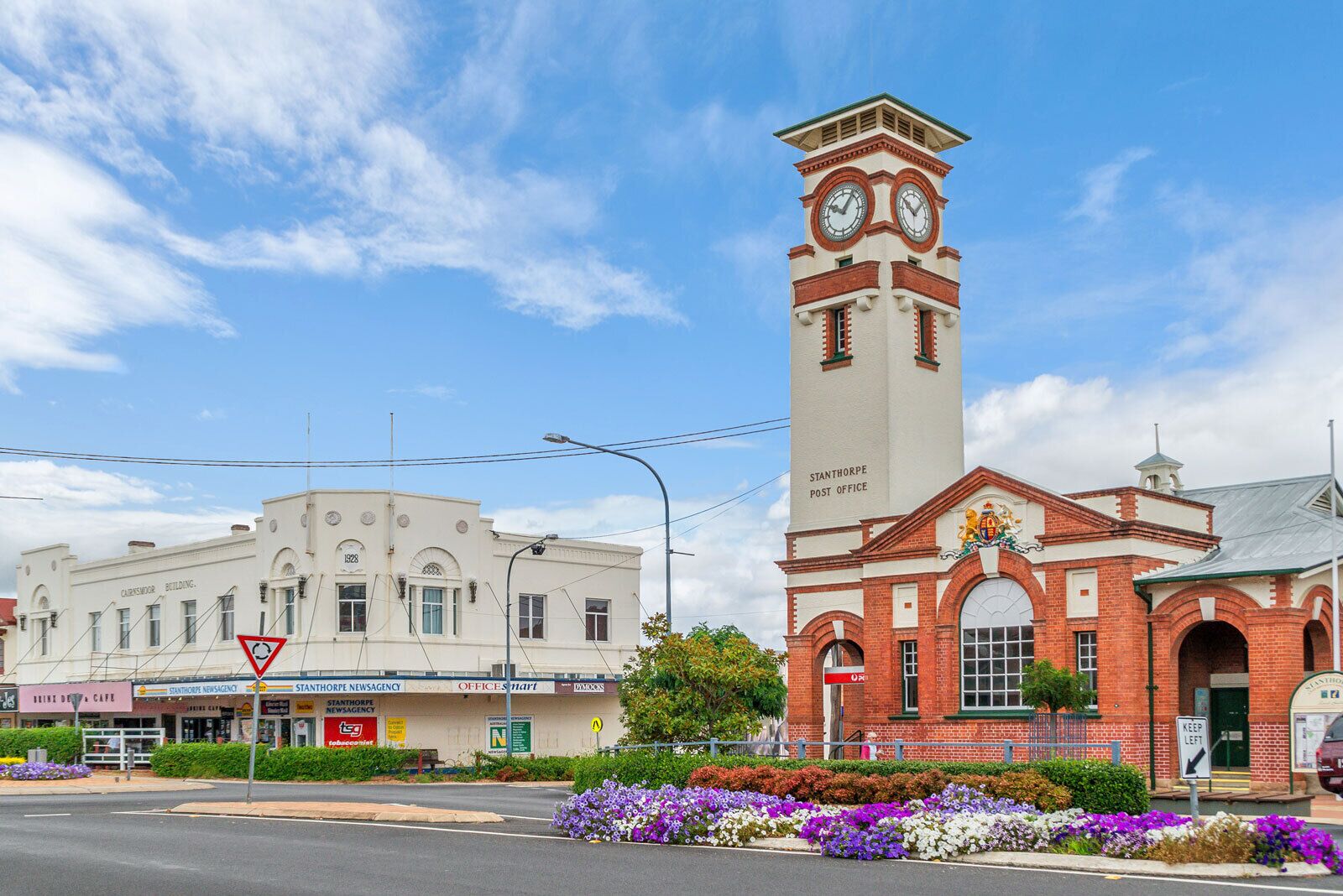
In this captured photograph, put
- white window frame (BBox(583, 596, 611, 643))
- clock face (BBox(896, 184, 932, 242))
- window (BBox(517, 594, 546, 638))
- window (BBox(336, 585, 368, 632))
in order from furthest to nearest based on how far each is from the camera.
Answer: white window frame (BBox(583, 596, 611, 643)), window (BBox(517, 594, 546, 638)), window (BBox(336, 585, 368, 632)), clock face (BBox(896, 184, 932, 242))

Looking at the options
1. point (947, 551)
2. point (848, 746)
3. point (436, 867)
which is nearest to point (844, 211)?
point (947, 551)

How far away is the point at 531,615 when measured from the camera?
5491 cm

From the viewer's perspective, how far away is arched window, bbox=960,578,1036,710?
3319cm

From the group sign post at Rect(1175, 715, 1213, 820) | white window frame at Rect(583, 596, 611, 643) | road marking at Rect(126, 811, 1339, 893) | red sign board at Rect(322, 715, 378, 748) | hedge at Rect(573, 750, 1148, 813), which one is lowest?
red sign board at Rect(322, 715, 378, 748)

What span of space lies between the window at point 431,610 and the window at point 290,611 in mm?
4401

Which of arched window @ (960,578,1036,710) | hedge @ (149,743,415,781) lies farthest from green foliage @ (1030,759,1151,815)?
hedge @ (149,743,415,781)

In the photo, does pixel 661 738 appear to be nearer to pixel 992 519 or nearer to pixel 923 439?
pixel 992 519

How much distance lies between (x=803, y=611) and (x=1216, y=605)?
39.1 ft

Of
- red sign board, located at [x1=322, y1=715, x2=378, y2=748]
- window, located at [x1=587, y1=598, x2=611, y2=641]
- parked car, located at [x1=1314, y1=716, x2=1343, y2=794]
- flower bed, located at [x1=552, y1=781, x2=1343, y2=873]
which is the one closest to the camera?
flower bed, located at [x1=552, y1=781, x2=1343, y2=873]

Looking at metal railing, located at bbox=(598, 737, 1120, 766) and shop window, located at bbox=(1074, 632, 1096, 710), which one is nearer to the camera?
metal railing, located at bbox=(598, 737, 1120, 766)

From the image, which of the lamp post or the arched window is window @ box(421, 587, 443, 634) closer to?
the lamp post

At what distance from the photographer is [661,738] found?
3209 centimetres

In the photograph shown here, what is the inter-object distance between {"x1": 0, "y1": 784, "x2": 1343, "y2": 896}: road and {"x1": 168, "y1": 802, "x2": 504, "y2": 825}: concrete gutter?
53cm

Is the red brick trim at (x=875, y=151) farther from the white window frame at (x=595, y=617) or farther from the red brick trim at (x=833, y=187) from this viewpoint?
the white window frame at (x=595, y=617)
